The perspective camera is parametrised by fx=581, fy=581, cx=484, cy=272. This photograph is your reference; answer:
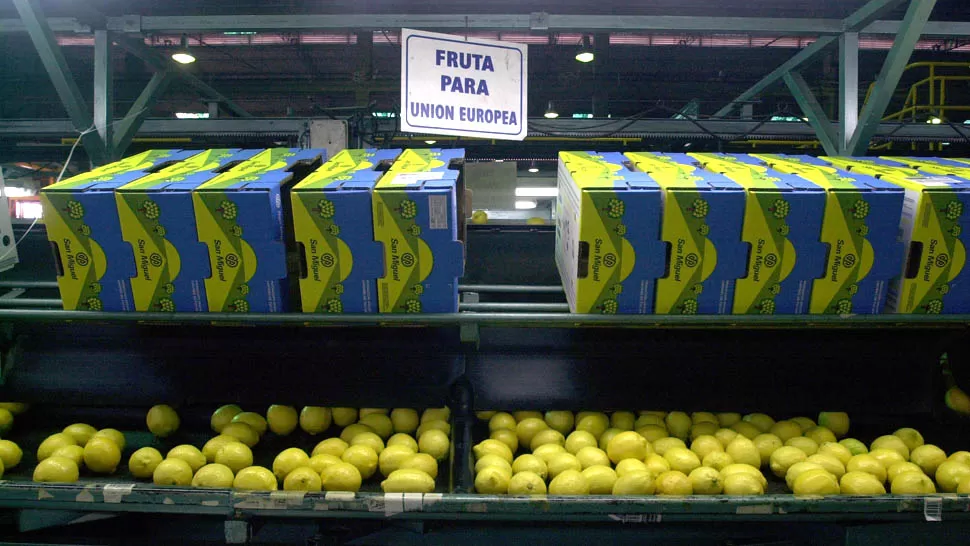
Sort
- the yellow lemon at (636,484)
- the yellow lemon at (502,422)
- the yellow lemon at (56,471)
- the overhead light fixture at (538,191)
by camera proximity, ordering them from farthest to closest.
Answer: the overhead light fixture at (538,191), the yellow lemon at (502,422), the yellow lemon at (56,471), the yellow lemon at (636,484)

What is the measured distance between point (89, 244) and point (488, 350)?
1656 millimetres

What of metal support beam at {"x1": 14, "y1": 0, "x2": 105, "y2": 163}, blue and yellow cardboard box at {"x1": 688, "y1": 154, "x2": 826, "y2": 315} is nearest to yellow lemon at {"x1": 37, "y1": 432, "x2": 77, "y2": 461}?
metal support beam at {"x1": 14, "y1": 0, "x2": 105, "y2": 163}

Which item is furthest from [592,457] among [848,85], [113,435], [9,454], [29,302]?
[848,85]

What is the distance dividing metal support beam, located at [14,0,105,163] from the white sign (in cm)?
177

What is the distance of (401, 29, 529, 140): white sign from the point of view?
10.4ft

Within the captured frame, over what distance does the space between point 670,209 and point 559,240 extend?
2.50ft

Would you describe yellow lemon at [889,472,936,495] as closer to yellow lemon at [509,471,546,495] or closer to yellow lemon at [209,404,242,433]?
yellow lemon at [509,471,546,495]

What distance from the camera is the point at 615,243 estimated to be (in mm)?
2137

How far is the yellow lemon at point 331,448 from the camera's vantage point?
2.35 m

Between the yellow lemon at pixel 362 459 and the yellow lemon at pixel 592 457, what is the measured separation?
817 millimetres

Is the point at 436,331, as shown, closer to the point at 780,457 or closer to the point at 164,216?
the point at 164,216

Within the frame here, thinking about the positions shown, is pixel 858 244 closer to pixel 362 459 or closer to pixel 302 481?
pixel 362 459

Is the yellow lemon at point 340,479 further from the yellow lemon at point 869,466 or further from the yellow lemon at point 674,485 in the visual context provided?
the yellow lemon at point 869,466

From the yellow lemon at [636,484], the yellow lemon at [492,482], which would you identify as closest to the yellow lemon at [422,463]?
the yellow lemon at [492,482]
